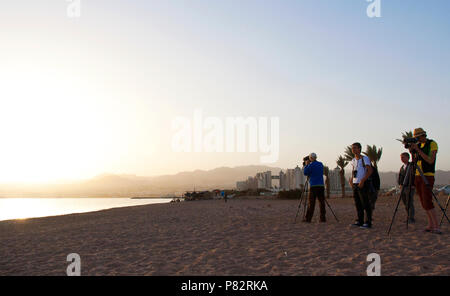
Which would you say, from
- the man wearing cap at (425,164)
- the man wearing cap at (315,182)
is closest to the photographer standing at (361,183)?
the man wearing cap at (315,182)

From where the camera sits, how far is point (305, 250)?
6285 mm

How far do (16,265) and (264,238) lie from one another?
527cm

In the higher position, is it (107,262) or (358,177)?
(358,177)

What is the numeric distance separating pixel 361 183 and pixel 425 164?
5.22ft

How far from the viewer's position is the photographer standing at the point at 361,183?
8727 millimetres

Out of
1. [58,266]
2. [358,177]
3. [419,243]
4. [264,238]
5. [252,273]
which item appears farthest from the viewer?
[358,177]

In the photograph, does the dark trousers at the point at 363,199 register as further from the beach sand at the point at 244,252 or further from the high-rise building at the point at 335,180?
the high-rise building at the point at 335,180

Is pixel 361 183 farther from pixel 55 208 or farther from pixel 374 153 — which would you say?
pixel 55 208

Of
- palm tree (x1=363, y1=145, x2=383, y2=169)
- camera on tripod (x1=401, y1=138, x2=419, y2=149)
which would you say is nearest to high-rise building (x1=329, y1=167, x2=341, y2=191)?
palm tree (x1=363, y1=145, x2=383, y2=169)

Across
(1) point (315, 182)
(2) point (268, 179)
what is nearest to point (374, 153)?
(1) point (315, 182)

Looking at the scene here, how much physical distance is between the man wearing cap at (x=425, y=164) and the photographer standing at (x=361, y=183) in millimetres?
A: 1286

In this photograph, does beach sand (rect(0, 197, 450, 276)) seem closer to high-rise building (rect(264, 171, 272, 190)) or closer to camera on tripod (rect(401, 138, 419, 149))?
camera on tripod (rect(401, 138, 419, 149))

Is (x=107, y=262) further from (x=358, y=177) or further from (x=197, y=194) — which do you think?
(x=197, y=194)
